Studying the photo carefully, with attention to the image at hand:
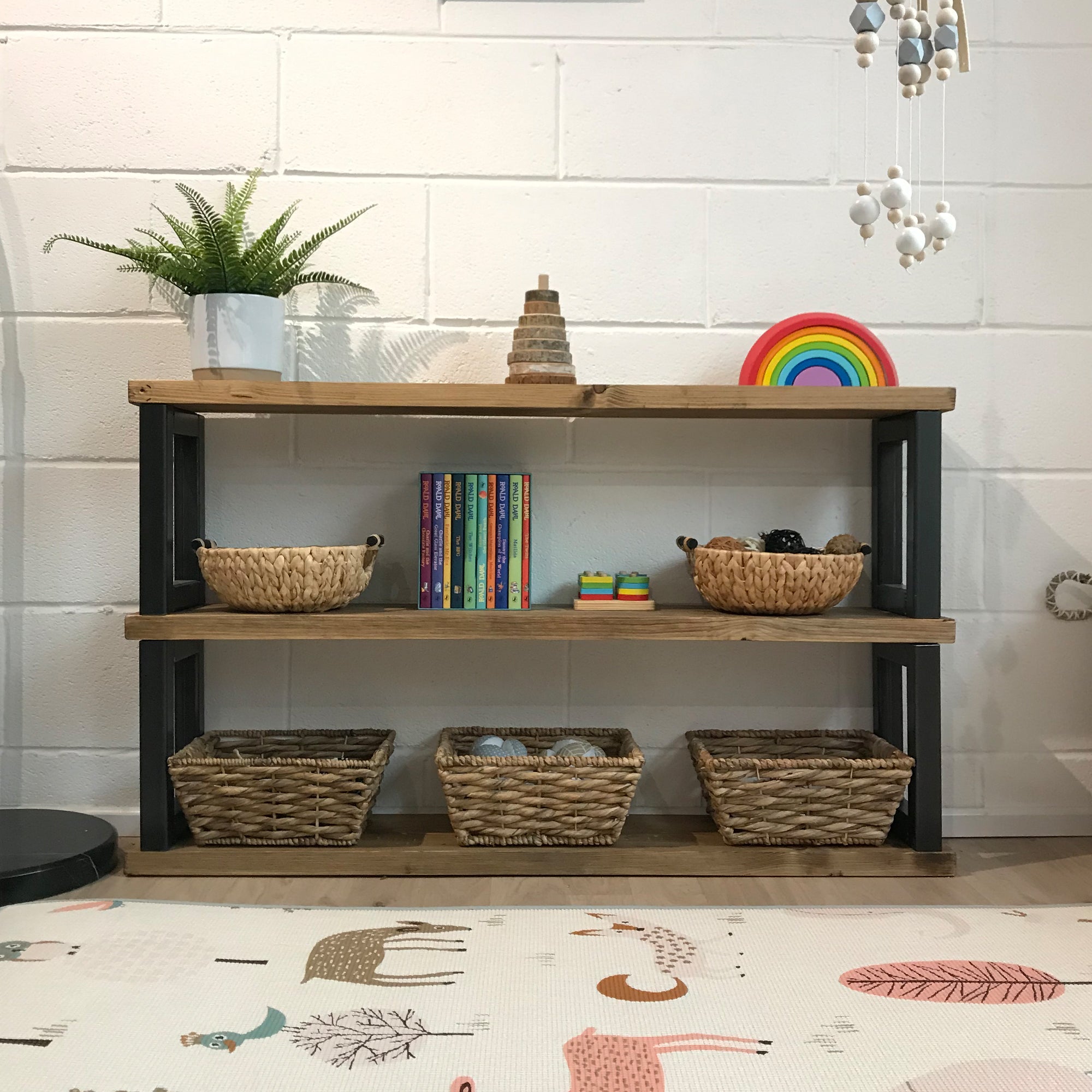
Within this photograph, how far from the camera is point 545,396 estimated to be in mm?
1647

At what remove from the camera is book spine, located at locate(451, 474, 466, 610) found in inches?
69.1

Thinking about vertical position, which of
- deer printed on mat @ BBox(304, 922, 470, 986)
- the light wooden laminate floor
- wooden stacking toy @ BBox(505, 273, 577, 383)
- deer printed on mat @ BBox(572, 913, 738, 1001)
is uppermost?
wooden stacking toy @ BBox(505, 273, 577, 383)

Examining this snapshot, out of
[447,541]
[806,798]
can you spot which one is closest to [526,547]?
[447,541]

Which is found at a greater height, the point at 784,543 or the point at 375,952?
the point at 784,543

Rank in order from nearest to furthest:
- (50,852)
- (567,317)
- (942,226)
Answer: (942,226)
(50,852)
(567,317)

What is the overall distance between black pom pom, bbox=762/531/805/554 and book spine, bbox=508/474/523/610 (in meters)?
0.43

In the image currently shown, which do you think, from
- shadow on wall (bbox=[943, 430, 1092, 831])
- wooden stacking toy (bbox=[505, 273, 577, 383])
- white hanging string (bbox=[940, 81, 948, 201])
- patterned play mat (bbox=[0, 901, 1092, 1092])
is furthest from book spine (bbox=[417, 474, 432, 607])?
white hanging string (bbox=[940, 81, 948, 201])

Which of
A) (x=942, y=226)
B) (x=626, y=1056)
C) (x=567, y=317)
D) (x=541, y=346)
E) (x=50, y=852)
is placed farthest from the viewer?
(x=567, y=317)

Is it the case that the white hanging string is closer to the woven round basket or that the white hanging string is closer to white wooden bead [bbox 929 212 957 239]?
white wooden bead [bbox 929 212 957 239]

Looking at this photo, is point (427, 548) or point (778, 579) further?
point (427, 548)

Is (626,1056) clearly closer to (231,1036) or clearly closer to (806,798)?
(231,1036)

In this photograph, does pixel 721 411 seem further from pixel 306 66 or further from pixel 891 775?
pixel 306 66

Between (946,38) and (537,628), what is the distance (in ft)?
3.28

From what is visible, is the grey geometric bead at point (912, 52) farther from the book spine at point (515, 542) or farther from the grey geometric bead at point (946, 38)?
the book spine at point (515, 542)
